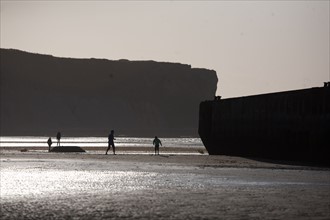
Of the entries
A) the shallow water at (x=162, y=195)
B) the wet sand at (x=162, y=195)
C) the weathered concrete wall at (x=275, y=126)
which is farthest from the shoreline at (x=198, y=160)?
the shallow water at (x=162, y=195)

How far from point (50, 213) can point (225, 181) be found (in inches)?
327

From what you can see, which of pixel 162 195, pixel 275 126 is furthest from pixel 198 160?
pixel 162 195

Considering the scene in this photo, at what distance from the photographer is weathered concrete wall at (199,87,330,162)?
29956 millimetres

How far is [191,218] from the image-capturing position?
1204 cm

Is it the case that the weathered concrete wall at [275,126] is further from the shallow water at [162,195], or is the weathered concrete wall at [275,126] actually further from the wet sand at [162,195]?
the shallow water at [162,195]

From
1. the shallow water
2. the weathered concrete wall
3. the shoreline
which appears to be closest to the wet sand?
the shallow water

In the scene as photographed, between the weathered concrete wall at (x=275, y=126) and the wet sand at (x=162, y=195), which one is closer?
the wet sand at (x=162, y=195)

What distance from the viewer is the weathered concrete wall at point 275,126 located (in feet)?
98.3

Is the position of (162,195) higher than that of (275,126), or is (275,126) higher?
(275,126)

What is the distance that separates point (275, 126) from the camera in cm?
3469

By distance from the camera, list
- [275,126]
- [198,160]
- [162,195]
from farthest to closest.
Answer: [198,160] → [275,126] → [162,195]

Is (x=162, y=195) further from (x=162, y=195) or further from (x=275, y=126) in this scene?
(x=275, y=126)

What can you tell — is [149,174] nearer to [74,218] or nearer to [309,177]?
[309,177]

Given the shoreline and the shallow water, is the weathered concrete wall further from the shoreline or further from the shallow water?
the shallow water
